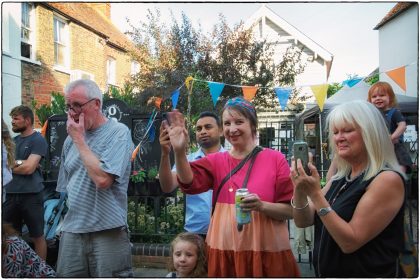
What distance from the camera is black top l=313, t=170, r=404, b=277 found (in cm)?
154

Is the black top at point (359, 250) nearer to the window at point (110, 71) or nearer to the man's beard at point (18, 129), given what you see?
the man's beard at point (18, 129)

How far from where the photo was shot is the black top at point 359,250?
1.54 m

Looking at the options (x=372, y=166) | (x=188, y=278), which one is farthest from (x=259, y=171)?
(x=188, y=278)

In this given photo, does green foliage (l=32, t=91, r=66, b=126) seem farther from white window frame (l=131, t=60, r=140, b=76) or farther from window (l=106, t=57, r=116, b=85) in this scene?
white window frame (l=131, t=60, r=140, b=76)

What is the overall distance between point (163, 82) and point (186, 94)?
80 cm

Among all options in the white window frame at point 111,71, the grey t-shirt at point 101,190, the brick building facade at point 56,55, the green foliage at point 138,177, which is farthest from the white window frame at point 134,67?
the grey t-shirt at point 101,190

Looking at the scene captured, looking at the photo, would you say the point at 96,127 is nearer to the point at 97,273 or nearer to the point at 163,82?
the point at 97,273

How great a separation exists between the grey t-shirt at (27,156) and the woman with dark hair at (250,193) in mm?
2503

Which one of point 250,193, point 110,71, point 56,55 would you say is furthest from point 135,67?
point 250,193

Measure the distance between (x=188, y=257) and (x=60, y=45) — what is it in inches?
250

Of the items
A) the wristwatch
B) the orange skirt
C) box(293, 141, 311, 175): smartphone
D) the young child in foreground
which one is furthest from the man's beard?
the wristwatch

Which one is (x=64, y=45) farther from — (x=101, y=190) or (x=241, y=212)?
(x=241, y=212)

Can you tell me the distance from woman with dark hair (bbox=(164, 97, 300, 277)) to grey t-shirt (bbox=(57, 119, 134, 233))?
0.41m

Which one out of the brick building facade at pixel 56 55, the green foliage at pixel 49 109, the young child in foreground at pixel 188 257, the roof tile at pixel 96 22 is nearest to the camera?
the young child in foreground at pixel 188 257
